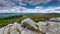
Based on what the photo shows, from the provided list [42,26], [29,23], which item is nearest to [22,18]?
[29,23]

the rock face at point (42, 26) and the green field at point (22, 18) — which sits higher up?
the green field at point (22, 18)

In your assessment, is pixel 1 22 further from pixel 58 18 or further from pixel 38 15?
pixel 58 18

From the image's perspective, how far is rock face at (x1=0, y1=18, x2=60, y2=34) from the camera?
10.4ft

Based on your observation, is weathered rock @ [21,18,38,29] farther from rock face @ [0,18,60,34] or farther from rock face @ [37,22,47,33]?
rock face @ [37,22,47,33]

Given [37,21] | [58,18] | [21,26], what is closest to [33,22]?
[37,21]

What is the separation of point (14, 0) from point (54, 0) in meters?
0.96

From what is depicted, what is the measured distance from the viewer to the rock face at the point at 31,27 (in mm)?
3176

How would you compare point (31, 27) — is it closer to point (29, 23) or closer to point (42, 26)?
point (29, 23)

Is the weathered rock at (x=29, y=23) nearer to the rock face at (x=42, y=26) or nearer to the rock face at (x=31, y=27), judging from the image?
the rock face at (x=31, y=27)

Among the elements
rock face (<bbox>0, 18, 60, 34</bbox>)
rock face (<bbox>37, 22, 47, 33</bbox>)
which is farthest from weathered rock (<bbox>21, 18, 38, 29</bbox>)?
rock face (<bbox>37, 22, 47, 33</bbox>)

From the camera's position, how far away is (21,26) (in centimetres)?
323

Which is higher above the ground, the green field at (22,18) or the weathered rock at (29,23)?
the green field at (22,18)

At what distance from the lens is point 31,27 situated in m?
3.21

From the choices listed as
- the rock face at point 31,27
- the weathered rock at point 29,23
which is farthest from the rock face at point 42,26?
the weathered rock at point 29,23
